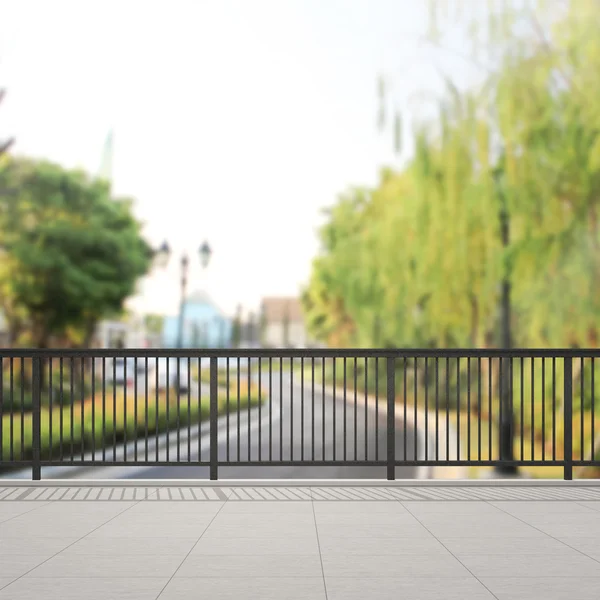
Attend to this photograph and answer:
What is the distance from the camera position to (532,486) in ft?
31.7

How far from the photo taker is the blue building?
92.4 m

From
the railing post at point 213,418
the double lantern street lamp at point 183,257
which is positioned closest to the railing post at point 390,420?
the railing post at point 213,418

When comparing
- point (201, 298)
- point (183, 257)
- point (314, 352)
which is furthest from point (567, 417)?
point (201, 298)

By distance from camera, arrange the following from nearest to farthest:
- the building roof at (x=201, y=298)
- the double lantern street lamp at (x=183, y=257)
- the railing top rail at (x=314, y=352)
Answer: the railing top rail at (x=314, y=352), the double lantern street lamp at (x=183, y=257), the building roof at (x=201, y=298)

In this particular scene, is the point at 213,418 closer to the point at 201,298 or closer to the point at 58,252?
the point at 58,252

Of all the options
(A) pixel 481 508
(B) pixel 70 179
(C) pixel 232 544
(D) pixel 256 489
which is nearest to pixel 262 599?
(C) pixel 232 544

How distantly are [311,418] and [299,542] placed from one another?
8.85 m

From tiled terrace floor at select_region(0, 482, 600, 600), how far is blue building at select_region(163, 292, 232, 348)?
1389 inches

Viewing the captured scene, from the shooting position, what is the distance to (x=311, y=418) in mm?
15664

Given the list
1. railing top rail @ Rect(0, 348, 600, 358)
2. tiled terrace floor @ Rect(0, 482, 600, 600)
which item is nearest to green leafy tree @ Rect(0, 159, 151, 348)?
railing top rail @ Rect(0, 348, 600, 358)

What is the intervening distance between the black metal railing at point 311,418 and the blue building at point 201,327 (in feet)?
65.0

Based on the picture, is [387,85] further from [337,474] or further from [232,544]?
[232,544]

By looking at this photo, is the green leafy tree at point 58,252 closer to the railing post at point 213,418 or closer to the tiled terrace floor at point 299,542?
the railing post at point 213,418

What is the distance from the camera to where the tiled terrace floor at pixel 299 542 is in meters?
5.53
